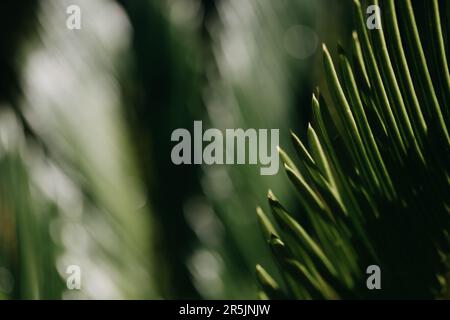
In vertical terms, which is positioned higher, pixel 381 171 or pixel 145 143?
pixel 145 143

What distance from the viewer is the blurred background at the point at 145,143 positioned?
58cm

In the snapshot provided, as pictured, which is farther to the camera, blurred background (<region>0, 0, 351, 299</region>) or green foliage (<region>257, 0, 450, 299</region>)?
blurred background (<region>0, 0, 351, 299</region>)

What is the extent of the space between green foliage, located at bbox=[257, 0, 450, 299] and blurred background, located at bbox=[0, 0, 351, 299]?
0.58 ft

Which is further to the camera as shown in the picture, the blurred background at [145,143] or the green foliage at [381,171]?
the blurred background at [145,143]

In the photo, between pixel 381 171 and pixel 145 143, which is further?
pixel 145 143

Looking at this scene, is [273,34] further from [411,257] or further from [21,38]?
[21,38]

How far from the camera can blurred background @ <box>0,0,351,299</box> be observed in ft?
1.89

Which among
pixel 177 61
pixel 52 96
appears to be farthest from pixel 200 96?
pixel 52 96

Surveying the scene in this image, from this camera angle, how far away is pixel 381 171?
15.1 inches

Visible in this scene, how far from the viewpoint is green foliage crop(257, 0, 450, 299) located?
0.35 meters

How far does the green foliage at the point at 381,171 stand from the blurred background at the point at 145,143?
7.0 inches

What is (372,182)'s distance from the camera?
1.27 ft

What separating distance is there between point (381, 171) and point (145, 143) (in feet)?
1.16
